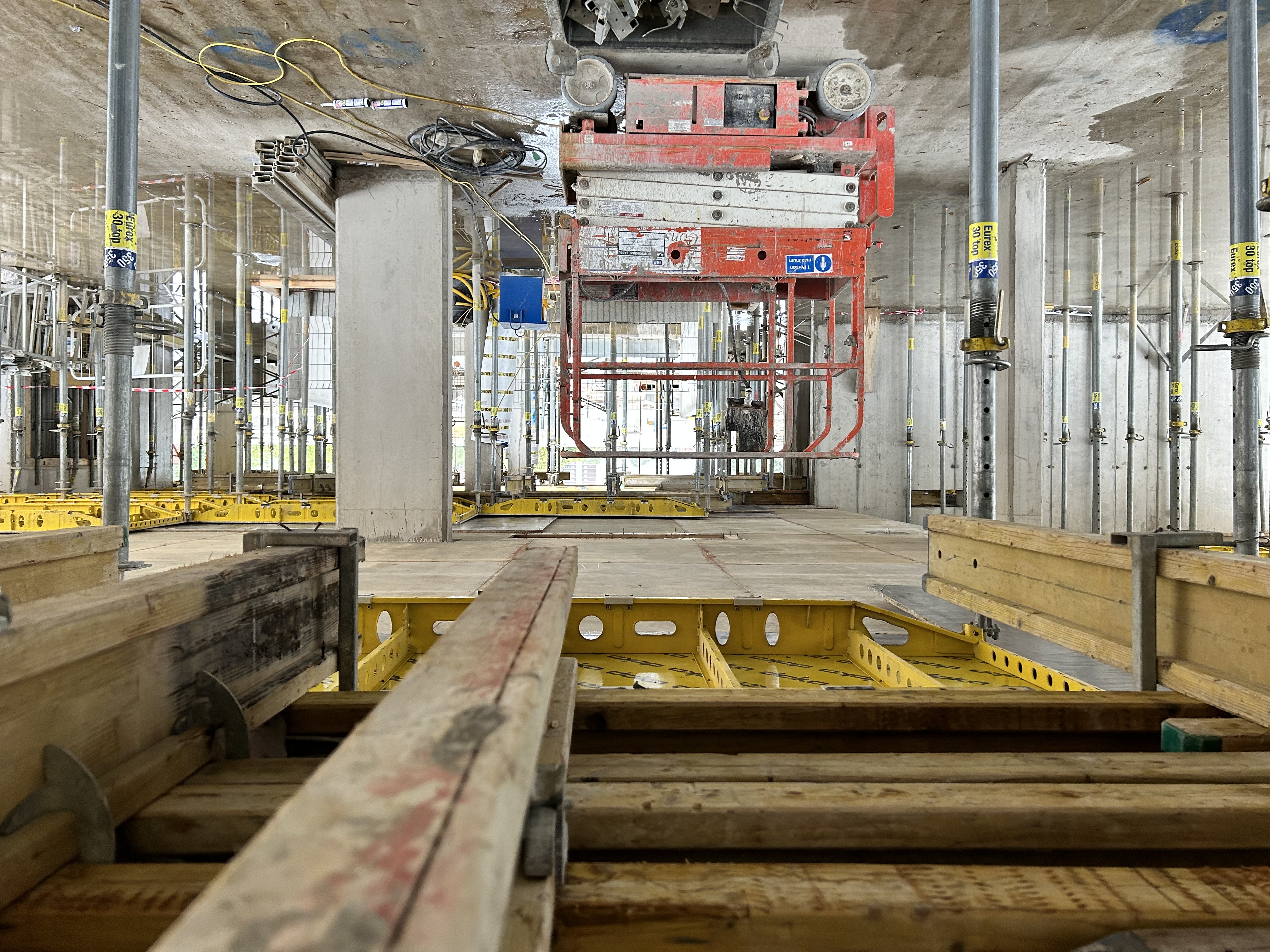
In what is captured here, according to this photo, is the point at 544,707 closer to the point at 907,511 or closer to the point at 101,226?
the point at 907,511

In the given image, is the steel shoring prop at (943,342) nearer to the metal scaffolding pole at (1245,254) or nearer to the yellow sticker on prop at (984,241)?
the metal scaffolding pole at (1245,254)

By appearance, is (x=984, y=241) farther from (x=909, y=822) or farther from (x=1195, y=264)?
(x=1195, y=264)

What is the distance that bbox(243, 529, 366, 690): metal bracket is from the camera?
2.53 meters

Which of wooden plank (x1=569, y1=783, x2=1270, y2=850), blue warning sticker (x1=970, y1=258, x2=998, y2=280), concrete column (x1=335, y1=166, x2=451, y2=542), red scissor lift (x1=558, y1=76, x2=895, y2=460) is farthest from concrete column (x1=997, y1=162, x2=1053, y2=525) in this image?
wooden plank (x1=569, y1=783, x2=1270, y2=850)

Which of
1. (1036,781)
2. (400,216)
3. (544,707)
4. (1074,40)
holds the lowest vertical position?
(1036,781)

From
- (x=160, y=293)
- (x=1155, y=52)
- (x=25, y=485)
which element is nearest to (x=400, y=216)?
(x=1155, y=52)

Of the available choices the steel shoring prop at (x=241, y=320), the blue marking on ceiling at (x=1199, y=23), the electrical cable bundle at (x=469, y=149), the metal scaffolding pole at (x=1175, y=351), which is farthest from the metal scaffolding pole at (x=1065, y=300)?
the steel shoring prop at (x=241, y=320)

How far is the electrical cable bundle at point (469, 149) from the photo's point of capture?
25.1 feet

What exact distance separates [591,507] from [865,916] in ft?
35.5

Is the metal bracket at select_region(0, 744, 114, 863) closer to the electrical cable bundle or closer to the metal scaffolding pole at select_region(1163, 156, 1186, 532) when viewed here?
the electrical cable bundle

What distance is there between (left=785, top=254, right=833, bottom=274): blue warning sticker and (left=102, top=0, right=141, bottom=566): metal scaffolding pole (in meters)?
4.22

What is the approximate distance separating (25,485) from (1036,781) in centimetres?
2143

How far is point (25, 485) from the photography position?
16594 mm

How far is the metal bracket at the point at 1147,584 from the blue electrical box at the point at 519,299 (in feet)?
33.9
